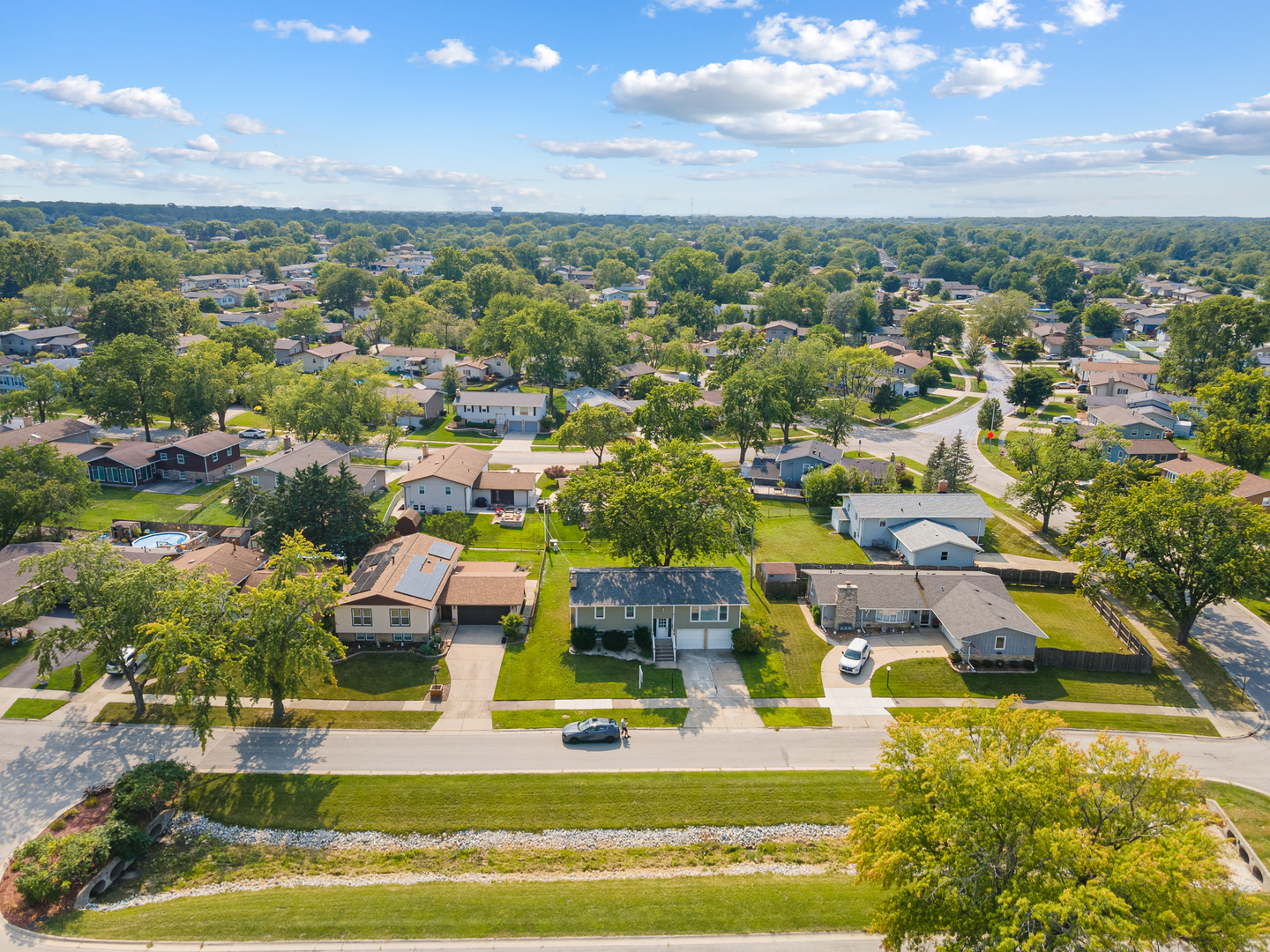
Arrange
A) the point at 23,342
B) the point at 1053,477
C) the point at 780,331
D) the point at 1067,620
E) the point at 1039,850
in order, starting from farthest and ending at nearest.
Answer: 1. the point at 780,331
2. the point at 23,342
3. the point at 1053,477
4. the point at 1067,620
5. the point at 1039,850

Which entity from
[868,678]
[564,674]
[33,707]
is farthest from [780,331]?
[33,707]

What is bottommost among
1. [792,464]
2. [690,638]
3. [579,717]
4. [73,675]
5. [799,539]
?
→ [579,717]

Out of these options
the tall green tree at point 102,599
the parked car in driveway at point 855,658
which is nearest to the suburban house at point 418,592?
the tall green tree at point 102,599

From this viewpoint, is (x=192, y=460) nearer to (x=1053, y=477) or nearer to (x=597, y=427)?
(x=597, y=427)

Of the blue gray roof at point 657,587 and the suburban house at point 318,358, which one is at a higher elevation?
the suburban house at point 318,358

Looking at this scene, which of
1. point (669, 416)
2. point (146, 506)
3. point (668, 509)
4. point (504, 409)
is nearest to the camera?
point (668, 509)

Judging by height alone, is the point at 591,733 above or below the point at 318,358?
below

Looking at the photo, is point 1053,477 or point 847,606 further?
point 1053,477

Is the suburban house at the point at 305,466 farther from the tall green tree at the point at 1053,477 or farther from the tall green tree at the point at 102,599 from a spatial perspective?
the tall green tree at the point at 1053,477
